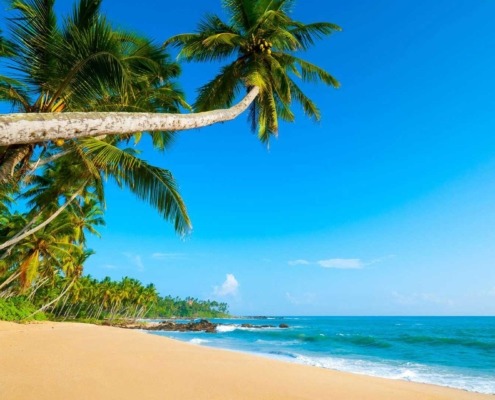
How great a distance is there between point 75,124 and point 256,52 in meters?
6.88

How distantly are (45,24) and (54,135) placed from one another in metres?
2.99

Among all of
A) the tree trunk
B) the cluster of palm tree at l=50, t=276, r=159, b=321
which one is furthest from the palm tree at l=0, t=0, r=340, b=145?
the cluster of palm tree at l=50, t=276, r=159, b=321

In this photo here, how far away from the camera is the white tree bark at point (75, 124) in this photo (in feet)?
9.23

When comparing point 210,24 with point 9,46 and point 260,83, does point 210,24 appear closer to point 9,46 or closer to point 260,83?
point 260,83

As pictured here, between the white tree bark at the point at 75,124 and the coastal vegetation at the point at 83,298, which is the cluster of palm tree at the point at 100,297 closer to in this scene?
the coastal vegetation at the point at 83,298

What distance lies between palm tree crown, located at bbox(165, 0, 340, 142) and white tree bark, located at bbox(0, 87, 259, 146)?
4.17m

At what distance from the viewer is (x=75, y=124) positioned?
3375 millimetres

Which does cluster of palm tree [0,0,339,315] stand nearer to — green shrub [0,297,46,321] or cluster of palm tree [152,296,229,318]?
green shrub [0,297,46,321]

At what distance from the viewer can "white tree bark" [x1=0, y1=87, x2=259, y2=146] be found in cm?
281

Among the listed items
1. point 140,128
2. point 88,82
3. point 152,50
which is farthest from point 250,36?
point 140,128

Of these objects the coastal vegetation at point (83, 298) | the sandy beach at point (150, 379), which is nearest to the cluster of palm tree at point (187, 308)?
the coastal vegetation at point (83, 298)

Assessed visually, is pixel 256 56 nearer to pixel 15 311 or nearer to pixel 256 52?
pixel 256 52

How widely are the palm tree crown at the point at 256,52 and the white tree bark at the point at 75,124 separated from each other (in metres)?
4.17

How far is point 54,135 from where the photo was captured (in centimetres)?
320
